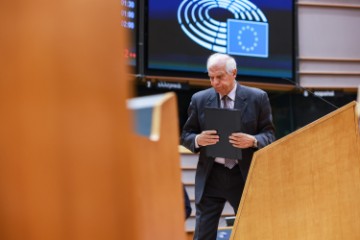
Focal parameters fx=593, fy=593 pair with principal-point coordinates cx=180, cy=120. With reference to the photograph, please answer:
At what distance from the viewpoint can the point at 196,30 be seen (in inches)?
214

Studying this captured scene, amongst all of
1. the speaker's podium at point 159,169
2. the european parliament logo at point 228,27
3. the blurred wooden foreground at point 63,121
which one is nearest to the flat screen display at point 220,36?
the european parliament logo at point 228,27

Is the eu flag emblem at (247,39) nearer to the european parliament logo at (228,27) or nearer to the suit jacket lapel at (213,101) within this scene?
the european parliament logo at (228,27)

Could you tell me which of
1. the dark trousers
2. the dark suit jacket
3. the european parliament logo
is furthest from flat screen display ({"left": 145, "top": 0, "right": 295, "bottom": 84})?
the dark trousers

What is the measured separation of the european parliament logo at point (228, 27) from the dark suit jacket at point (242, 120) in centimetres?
244

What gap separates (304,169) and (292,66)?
355cm

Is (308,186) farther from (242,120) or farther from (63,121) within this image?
(63,121)

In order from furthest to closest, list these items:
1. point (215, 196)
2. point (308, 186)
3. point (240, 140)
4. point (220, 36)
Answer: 1. point (220, 36)
2. point (215, 196)
3. point (240, 140)
4. point (308, 186)

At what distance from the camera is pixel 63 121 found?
1.40 feet

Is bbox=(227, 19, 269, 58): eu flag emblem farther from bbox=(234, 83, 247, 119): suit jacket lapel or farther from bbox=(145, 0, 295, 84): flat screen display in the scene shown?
bbox=(234, 83, 247, 119): suit jacket lapel

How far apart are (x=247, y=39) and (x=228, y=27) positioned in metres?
0.21

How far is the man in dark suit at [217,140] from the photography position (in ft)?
9.36

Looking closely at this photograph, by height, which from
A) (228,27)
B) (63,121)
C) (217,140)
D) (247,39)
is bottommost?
(217,140)

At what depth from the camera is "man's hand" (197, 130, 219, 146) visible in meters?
2.77

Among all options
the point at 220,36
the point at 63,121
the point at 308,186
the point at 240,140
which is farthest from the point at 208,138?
the point at 220,36
